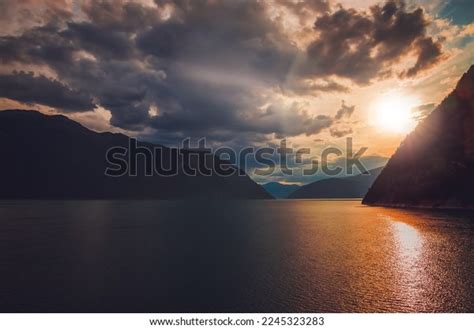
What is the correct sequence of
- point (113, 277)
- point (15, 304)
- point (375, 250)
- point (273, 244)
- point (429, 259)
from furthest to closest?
point (273, 244)
point (375, 250)
point (429, 259)
point (113, 277)
point (15, 304)

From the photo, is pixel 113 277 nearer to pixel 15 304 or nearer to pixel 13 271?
pixel 15 304

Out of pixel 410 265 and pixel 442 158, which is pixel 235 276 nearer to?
pixel 410 265

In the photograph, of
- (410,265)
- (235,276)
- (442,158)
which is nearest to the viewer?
(235,276)

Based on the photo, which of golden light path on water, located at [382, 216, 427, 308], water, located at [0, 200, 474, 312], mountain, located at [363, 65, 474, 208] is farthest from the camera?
mountain, located at [363, 65, 474, 208]

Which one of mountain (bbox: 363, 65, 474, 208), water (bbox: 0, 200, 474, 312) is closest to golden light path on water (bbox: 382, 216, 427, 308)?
Answer: water (bbox: 0, 200, 474, 312)

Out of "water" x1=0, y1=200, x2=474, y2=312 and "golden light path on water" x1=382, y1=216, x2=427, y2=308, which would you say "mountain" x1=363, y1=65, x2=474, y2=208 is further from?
"water" x1=0, y1=200, x2=474, y2=312

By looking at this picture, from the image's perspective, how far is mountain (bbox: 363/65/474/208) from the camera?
111m

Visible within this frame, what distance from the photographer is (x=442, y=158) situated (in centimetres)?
11856

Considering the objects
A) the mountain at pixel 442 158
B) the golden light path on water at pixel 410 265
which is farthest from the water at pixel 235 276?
the mountain at pixel 442 158

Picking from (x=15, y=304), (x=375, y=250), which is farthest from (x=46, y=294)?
(x=375, y=250)

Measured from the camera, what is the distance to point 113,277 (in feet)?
79.8

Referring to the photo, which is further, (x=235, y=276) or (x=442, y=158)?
(x=442, y=158)

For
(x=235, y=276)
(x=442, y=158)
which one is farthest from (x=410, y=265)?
(x=442, y=158)
